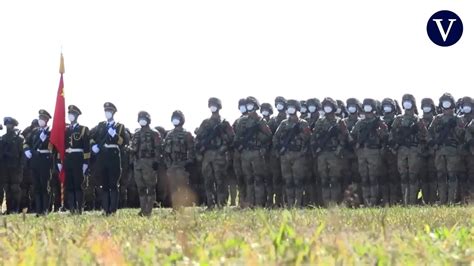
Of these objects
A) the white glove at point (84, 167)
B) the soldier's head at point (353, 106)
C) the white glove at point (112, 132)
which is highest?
the soldier's head at point (353, 106)

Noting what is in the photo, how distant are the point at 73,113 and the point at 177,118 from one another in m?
2.10

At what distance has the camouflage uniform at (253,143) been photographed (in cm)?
1917

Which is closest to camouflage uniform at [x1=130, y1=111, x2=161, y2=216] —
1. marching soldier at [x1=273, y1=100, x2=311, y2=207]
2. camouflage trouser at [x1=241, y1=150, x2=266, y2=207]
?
camouflage trouser at [x1=241, y1=150, x2=266, y2=207]

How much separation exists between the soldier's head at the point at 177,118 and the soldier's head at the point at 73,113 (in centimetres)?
191

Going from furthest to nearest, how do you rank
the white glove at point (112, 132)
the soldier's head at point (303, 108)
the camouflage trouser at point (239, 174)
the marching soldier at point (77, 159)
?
the soldier's head at point (303, 108) < the camouflage trouser at point (239, 174) < the marching soldier at point (77, 159) < the white glove at point (112, 132)

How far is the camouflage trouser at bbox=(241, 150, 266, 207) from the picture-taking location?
19250 millimetres

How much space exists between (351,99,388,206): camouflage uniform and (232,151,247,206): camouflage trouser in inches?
96.3

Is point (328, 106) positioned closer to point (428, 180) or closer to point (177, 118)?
point (428, 180)

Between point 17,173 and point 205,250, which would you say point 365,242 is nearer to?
point 205,250

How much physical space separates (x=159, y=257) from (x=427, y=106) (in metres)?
14.5

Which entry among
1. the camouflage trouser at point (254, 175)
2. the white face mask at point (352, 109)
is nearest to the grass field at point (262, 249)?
the camouflage trouser at point (254, 175)

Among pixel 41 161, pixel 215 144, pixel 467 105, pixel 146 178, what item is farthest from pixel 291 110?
pixel 41 161

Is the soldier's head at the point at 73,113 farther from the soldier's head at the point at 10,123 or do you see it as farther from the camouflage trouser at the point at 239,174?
the soldier's head at the point at 10,123

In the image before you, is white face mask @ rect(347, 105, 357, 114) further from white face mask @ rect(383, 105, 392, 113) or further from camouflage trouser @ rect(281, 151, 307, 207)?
camouflage trouser @ rect(281, 151, 307, 207)
